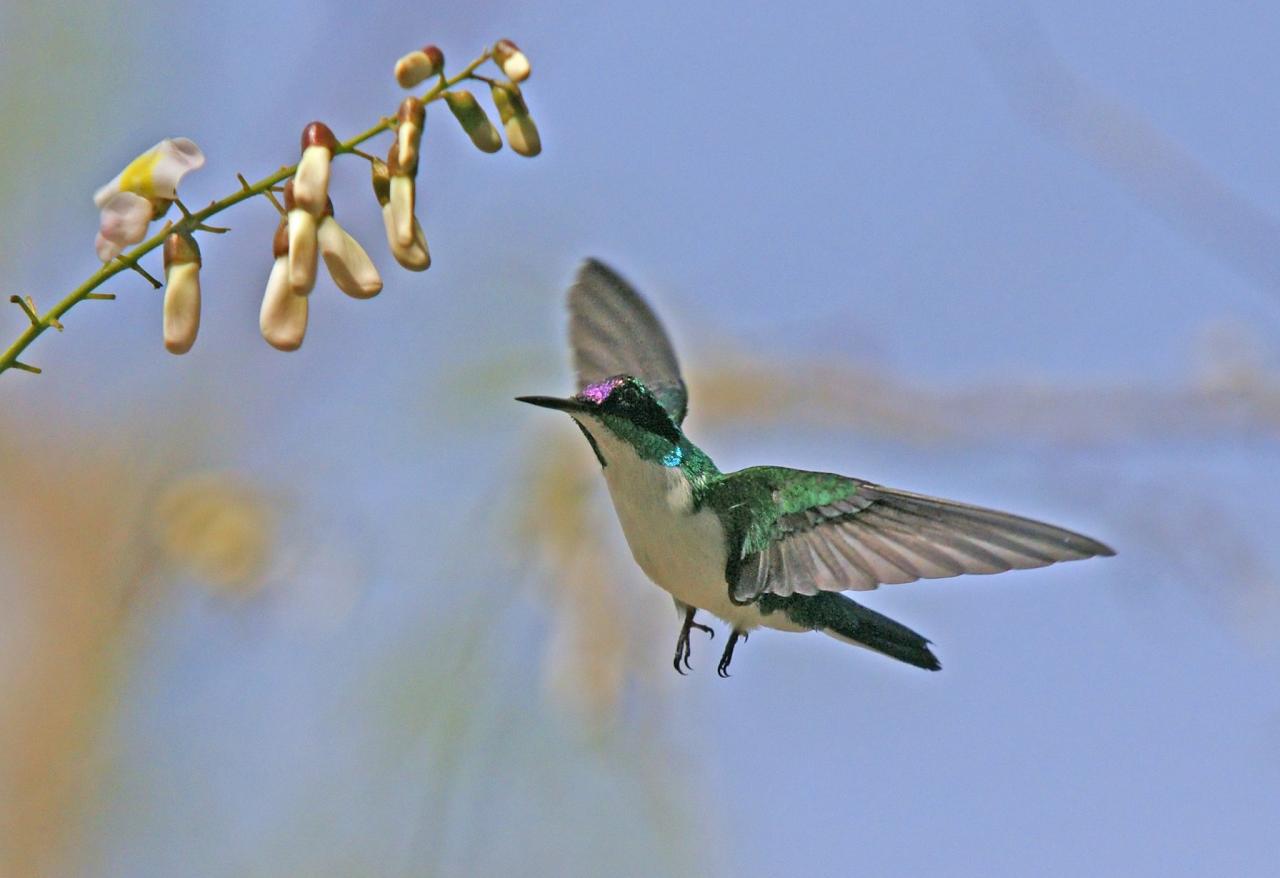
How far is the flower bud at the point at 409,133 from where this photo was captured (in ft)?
6.30

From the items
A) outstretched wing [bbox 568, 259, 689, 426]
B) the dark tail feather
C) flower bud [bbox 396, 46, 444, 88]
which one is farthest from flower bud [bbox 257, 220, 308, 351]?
the dark tail feather

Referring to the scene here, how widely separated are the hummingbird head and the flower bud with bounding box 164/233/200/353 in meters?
0.51

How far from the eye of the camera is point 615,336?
98.2 inches

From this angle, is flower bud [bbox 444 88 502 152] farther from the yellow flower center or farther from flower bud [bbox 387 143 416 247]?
the yellow flower center

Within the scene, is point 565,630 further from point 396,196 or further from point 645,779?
point 396,196

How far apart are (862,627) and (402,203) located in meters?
0.97

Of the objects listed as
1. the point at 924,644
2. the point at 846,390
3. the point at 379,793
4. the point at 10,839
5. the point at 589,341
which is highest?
the point at 846,390

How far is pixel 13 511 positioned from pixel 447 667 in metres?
1.51

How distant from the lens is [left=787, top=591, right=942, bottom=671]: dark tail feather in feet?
7.35

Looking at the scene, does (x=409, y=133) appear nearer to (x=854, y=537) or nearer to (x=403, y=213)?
(x=403, y=213)

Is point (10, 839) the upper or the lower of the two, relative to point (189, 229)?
lower

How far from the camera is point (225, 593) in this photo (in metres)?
3.53

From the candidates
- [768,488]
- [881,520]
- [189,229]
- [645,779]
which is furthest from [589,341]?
[645,779]

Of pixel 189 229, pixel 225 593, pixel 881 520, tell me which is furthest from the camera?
pixel 225 593
